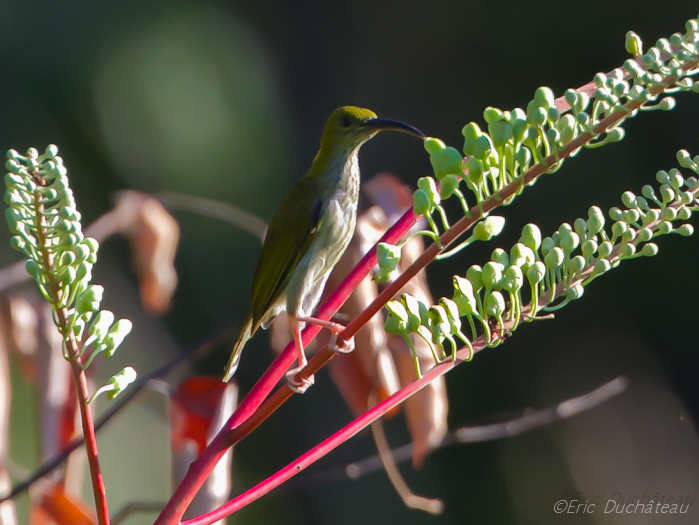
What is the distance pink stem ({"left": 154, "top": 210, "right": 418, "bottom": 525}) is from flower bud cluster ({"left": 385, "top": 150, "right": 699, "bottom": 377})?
0.07 m

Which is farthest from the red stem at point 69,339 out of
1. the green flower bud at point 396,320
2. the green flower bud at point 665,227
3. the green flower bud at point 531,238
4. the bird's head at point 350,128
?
the bird's head at point 350,128

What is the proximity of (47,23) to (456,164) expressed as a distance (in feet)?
7.51

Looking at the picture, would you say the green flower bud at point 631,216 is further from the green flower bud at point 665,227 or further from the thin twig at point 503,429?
the thin twig at point 503,429

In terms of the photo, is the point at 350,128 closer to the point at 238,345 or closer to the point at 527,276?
the point at 238,345

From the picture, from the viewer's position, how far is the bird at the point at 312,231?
970 millimetres

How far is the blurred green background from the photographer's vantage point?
72.3 inches

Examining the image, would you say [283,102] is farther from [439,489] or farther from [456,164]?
Answer: [456,164]

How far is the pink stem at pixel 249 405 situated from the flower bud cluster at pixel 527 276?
2.8 inches

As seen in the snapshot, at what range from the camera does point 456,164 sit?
1.21 ft

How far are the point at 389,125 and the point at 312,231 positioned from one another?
21 centimetres

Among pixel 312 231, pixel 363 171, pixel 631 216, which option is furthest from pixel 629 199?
pixel 363 171

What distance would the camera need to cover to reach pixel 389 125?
0.90 metres

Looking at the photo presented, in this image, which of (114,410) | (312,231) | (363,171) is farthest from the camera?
(363,171)

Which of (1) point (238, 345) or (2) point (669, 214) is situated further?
(1) point (238, 345)
